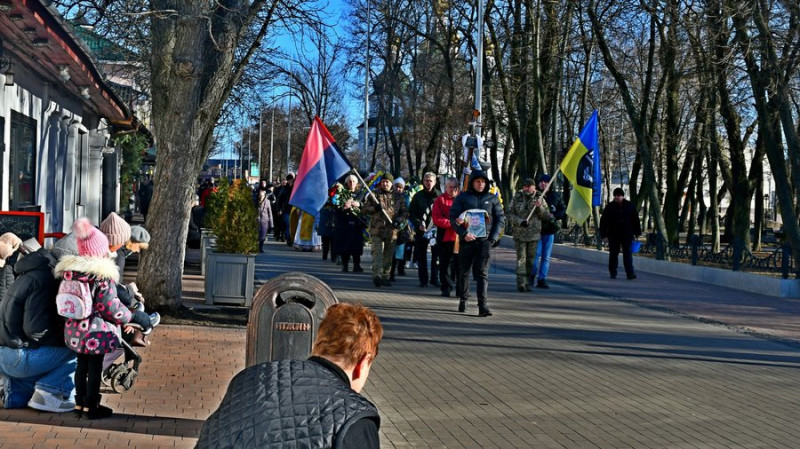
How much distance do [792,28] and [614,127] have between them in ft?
136

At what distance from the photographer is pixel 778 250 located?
21.6 meters

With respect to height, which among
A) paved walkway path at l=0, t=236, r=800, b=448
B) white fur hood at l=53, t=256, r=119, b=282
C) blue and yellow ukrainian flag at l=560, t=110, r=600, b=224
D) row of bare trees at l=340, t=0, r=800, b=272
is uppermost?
row of bare trees at l=340, t=0, r=800, b=272

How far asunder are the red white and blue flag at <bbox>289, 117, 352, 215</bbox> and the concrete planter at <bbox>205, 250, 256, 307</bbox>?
3.51 feet

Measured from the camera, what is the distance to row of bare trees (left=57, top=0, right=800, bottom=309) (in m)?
12.9

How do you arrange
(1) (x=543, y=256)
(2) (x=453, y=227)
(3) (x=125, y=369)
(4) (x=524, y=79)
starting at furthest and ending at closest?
(4) (x=524, y=79) < (1) (x=543, y=256) < (2) (x=453, y=227) < (3) (x=125, y=369)

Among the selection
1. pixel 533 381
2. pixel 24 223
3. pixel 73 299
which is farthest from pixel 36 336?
pixel 533 381

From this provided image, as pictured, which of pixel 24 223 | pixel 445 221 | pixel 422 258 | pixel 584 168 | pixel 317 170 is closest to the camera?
pixel 24 223

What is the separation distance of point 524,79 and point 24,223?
34629 millimetres

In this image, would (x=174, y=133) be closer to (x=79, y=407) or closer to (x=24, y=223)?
(x=24, y=223)

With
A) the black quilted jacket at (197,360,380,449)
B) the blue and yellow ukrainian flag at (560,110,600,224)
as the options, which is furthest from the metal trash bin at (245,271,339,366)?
the blue and yellow ukrainian flag at (560,110,600,224)

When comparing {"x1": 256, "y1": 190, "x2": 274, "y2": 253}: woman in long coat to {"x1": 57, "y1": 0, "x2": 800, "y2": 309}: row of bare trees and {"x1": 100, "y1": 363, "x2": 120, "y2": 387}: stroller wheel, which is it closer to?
{"x1": 57, "y1": 0, "x2": 800, "y2": 309}: row of bare trees

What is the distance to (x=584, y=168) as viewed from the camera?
18.6 m

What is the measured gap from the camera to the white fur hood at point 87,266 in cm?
703

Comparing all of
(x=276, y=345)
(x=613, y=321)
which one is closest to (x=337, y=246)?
(x=613, y=321)
